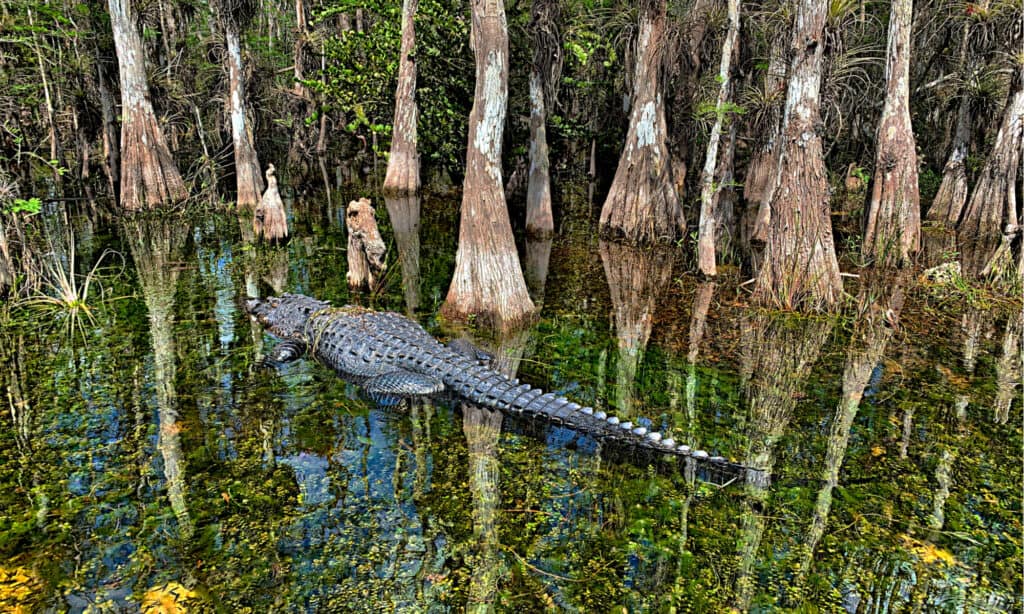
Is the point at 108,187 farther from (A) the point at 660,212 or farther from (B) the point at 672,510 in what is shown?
(B) the point at 672,510

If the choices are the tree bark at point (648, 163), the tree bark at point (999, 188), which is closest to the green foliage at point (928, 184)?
the tree bark at point (999, 188)

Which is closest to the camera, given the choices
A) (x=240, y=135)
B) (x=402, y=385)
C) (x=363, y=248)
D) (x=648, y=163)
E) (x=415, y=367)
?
(x=402, y=385)

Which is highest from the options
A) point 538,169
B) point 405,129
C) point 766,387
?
point 405,129

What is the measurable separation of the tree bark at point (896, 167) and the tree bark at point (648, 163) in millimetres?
3270

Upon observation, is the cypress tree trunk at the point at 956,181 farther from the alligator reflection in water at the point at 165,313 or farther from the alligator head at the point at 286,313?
the alligator reflection in water at the point at 165,313

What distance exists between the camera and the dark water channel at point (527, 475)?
353cm

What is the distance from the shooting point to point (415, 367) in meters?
5.82

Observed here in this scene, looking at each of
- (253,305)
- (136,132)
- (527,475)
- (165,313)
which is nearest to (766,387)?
(527,475)

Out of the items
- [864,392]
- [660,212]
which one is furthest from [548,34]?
[864,392]

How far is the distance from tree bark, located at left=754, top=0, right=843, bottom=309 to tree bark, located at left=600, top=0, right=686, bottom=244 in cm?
396

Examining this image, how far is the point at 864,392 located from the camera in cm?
580

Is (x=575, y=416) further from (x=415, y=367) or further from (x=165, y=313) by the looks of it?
(x=165, y=313)

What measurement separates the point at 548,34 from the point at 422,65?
2.52 metres

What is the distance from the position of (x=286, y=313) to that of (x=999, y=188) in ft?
47.2
